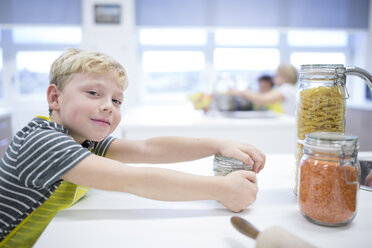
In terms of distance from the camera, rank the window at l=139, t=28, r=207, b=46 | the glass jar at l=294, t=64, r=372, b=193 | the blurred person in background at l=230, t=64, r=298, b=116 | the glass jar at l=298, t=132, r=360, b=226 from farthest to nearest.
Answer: the window at l=139, t=28, r=207, b=46, the blurred person in background at l=230, t=64, r=298, b=116, the glass jar at l=294, t=64, r=372, b=193, the glass jar at l=298, t=132, r=360, b=226

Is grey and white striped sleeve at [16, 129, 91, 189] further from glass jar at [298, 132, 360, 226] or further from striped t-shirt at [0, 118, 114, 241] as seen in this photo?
glass jar at [298, 132, 360, 226]

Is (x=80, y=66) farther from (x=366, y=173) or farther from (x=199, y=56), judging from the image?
(x=199, y=56)

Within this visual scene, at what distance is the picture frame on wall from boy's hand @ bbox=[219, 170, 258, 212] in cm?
348

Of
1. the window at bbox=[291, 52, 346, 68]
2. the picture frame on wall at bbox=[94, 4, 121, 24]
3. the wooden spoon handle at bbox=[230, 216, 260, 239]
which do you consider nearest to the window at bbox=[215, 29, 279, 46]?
the window at bbox=[291, 52, 346, 68]

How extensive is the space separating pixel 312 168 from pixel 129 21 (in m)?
3.55

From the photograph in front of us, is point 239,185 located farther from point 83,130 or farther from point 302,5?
point 302,5

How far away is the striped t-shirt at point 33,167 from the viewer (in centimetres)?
58

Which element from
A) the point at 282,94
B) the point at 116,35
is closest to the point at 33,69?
the point at 116,35

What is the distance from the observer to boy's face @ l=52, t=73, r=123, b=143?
701 millimetres

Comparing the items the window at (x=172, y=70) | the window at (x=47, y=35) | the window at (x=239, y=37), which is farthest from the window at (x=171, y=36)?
the window at (x=47, y=35)

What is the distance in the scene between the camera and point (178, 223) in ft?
1.77

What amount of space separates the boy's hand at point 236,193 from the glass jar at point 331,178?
0.10 meters

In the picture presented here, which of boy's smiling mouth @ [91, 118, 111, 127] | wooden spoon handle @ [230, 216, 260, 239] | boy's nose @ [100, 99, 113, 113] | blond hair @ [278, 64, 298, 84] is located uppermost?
blond hair @ [278, 64, 298, 84]

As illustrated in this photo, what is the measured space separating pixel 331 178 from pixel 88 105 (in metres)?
0.51
